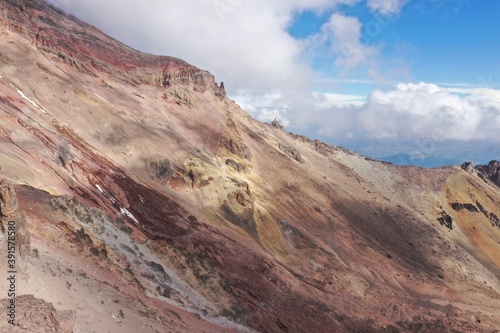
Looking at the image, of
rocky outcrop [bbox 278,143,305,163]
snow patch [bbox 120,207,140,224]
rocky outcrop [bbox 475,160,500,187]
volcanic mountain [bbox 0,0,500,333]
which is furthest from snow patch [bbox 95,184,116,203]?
rocky outcrop [bbox 475,160,500,187]

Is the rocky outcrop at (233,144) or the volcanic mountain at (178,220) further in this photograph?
the rocky outcrop at (233,144)

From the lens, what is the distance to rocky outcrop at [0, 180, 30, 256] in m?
18.6

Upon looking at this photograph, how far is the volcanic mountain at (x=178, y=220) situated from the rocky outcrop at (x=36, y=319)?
76 millimetres

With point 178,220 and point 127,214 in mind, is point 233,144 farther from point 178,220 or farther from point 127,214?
point 127,214

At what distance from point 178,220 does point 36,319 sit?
29.6 metres

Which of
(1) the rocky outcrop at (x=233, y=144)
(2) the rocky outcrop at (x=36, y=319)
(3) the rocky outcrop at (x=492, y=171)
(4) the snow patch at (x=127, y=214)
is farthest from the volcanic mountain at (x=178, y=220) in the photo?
(3) the rocky outcrop at (x=492, y=171)

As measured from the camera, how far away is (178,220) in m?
42.9

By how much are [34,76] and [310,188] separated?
5390 cm

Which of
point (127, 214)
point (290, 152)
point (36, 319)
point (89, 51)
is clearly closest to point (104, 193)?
point (127, 214)

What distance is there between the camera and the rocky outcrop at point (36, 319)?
12.7 m

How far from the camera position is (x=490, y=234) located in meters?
114

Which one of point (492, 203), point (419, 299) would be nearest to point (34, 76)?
point (419, 299)

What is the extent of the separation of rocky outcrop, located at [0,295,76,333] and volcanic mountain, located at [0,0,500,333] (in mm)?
76

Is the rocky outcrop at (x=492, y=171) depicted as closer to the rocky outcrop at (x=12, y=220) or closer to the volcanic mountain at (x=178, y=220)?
the volcanic mountain at (x=178, y=220)
